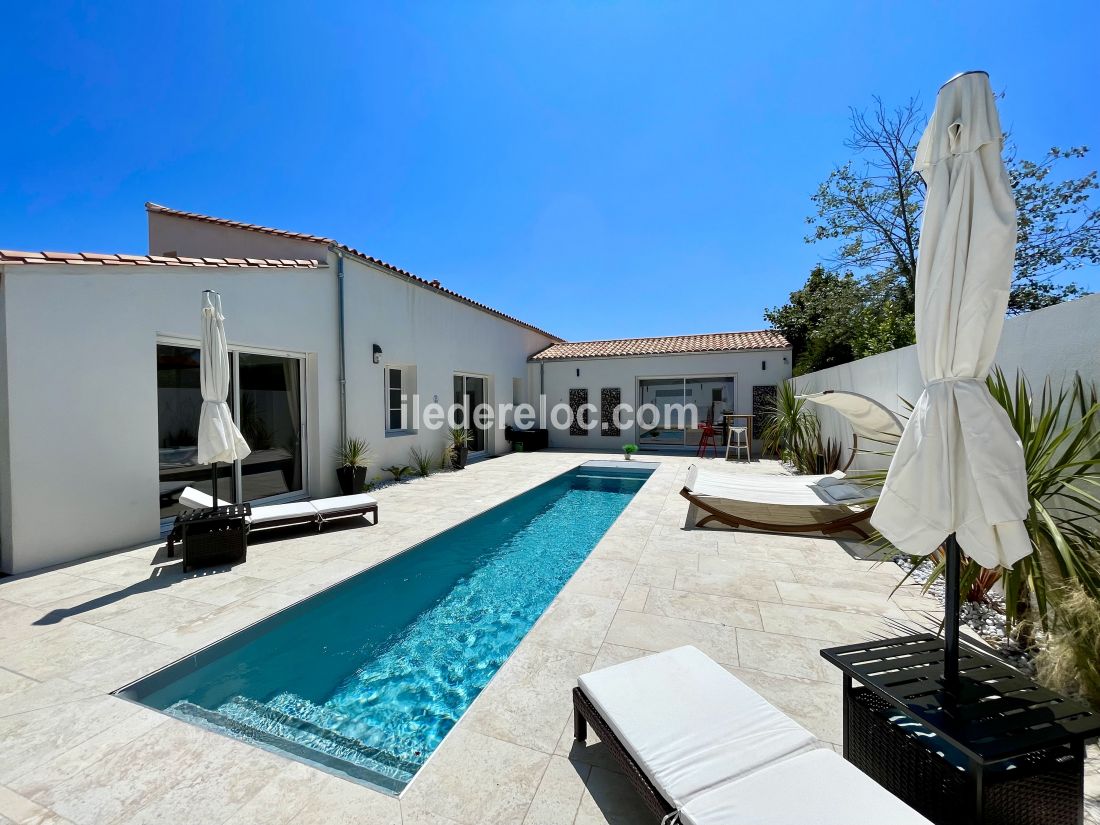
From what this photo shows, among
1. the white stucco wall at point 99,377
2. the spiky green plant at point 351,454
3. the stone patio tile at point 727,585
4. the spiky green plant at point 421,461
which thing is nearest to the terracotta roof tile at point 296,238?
the white stucco wall at point 99,377

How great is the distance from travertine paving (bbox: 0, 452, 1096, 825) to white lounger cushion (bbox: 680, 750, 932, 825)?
22.2 inches

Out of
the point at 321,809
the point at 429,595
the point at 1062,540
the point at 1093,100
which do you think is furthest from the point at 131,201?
the point at 1093,100

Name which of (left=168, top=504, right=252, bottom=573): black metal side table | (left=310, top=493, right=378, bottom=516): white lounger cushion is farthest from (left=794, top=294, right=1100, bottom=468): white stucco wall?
(left=168, top=504, right=252, bottom=573): black metal side table

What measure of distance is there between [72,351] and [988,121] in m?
8.06

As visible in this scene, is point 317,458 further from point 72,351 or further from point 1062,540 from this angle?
point 1062,540

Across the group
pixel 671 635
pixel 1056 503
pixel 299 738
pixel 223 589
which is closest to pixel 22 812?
pixel 299 738

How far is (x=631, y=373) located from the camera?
16.8 metres

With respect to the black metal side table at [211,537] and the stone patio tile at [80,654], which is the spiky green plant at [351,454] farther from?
the stone patio tile at [80,654]

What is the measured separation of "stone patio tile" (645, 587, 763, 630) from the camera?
3689mm

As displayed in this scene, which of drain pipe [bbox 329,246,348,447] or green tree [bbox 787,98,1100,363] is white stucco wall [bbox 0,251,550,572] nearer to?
drain pipe [bbox 329,246,348,447]

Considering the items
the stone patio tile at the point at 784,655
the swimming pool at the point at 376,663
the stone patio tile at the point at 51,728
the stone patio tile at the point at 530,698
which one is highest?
the stone patio tile at the point at 51,728

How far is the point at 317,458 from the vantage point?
8.46m

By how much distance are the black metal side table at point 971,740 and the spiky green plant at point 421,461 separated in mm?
10111

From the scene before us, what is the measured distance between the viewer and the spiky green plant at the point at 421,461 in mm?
11070
